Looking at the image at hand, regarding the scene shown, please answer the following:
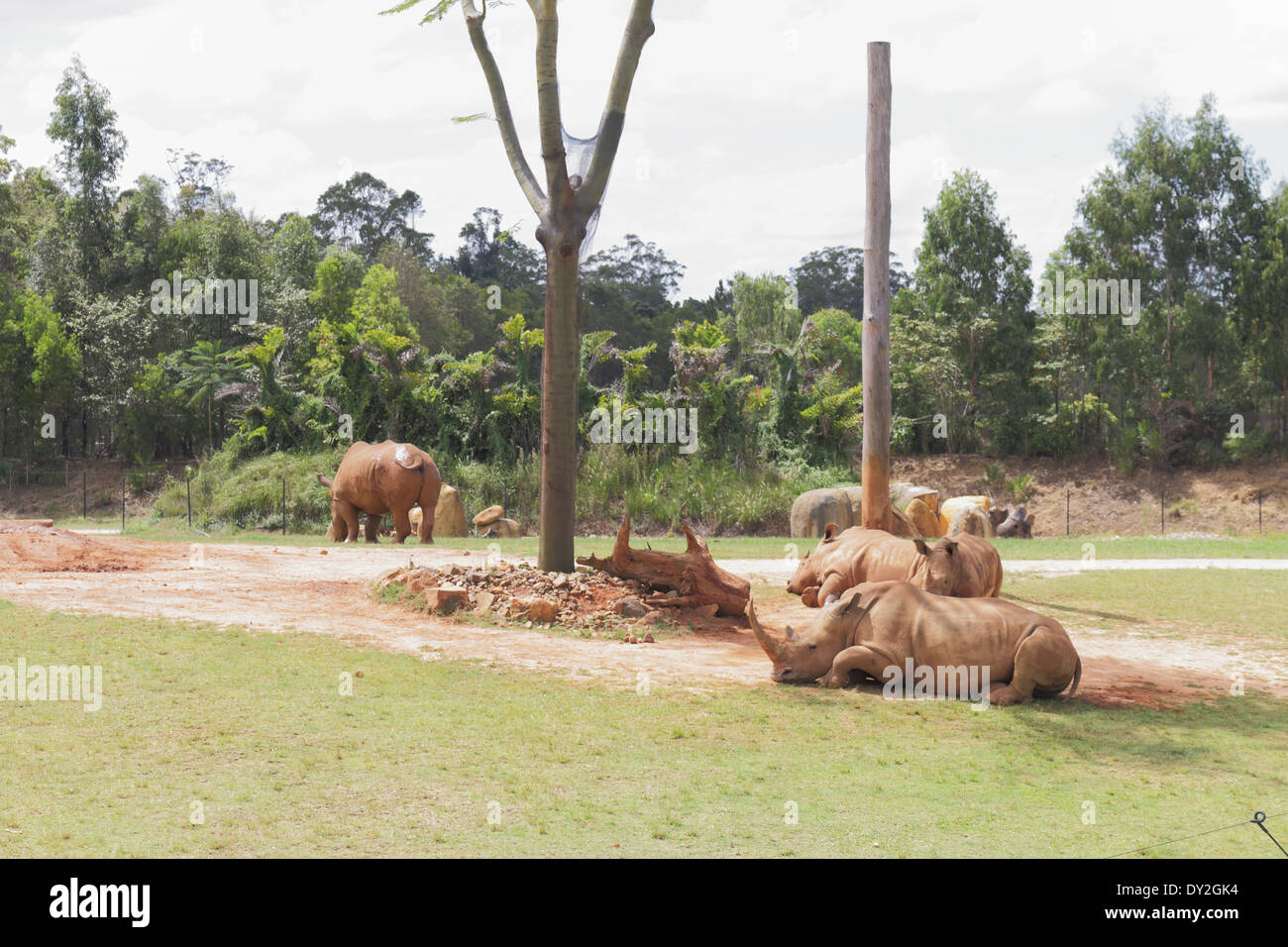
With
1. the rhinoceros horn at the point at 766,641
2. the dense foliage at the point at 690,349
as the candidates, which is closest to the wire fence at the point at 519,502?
the dense foliage at the point at 690,349

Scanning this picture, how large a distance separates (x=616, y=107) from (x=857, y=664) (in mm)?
7960

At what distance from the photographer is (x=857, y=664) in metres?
9.52

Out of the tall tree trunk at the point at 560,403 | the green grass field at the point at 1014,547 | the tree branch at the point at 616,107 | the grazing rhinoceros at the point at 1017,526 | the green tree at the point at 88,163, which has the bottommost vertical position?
the grazing rhinoceros at the point at 1017,526

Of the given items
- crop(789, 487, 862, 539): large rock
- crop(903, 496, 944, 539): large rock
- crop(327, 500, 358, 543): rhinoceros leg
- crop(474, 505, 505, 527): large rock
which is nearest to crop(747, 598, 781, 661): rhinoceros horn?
crop(327, 500, 358, 543): rhinoceros leg

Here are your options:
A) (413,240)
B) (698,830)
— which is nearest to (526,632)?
(698,830)

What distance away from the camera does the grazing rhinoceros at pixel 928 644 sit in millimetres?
9180

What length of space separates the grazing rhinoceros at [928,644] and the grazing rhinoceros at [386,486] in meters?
13.3

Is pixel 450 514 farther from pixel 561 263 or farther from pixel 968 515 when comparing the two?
pixel 561 263

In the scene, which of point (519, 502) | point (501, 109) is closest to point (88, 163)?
point (519, 502)

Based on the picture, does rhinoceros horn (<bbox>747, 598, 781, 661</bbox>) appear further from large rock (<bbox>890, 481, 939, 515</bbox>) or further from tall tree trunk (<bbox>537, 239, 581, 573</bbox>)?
large rock (<bbox>890, 481, 939, 515</bbox>)

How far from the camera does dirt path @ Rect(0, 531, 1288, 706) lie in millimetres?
10305

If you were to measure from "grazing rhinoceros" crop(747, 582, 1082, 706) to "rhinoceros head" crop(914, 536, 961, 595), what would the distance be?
8.08ft

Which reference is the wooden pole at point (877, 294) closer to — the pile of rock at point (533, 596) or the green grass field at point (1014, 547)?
the pile of rock at point (533, 596)

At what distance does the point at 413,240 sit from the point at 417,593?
210ft
